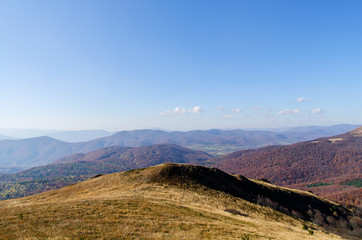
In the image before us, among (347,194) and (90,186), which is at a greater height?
(90,186)

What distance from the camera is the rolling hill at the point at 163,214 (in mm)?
19609

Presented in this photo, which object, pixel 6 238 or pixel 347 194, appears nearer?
pixel 6 238

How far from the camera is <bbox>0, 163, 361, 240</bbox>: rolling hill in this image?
1961 centimetres

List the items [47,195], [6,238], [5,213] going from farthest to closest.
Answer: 1. [47,195]
2. [5,213]
3. [6,238]

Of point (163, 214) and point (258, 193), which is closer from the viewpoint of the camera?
point (163, 214)

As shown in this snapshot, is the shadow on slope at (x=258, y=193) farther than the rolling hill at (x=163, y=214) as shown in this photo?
Yes

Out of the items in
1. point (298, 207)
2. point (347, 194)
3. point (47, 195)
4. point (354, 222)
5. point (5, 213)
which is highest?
point (5, 213)

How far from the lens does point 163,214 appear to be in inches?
1081

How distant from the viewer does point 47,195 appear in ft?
170

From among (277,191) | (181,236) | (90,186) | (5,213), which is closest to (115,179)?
(90,186)

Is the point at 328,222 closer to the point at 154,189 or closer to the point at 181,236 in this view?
the point at 154,189

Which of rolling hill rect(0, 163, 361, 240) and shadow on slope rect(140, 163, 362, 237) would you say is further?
shadow on slope rect(140, 163, 362, 237)

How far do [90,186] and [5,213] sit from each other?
32.8 metres

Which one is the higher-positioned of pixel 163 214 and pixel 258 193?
pixel 163 214
